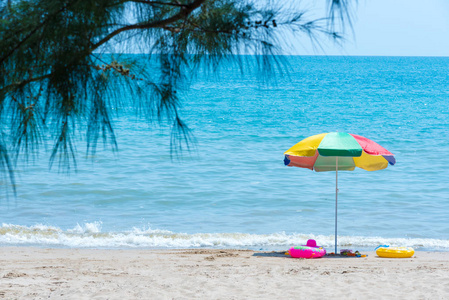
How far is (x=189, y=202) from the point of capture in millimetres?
10562

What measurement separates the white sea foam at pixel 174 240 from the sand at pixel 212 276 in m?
0.61

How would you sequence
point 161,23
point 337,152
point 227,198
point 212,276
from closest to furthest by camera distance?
point 161,23
point 212,276
point 337,152
point 227,198

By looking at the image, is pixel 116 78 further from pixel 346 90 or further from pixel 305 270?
pixel 346 90

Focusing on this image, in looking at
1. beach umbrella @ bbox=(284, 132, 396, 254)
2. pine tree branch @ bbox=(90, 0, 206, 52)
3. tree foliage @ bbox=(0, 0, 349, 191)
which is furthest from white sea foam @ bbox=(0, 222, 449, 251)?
pine tree branch @ bbox=(90, 0, 206, 52)

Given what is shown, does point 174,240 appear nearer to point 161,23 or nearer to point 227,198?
point 227,198

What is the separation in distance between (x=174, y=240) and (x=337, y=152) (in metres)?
3.07

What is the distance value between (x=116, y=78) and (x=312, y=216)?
7105 millimetres

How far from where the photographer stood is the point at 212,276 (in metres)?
5.79

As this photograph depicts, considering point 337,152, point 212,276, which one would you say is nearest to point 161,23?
point 212,276

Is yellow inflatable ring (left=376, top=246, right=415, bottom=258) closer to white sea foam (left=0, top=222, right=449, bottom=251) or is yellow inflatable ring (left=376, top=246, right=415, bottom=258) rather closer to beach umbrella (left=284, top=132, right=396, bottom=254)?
white sea foam (left=0, top=222, right=449, bottom=251)

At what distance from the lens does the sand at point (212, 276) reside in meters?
5.07

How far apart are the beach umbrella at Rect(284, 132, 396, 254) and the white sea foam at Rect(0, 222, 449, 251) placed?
1260 mm

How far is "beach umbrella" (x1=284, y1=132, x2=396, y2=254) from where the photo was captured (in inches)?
261

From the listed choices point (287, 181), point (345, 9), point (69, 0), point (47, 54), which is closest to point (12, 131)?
point (47, 54)
